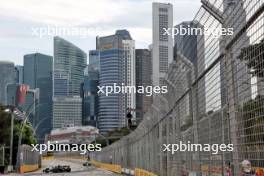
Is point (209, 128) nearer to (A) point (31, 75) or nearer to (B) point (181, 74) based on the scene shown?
(B) point (181, 74)

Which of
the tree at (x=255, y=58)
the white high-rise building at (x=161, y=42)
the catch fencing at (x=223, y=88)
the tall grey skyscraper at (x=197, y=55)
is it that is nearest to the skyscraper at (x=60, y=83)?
the white high-rise building at (x=161, y=42)

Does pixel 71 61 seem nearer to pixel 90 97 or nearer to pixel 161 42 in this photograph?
pixel 90 97

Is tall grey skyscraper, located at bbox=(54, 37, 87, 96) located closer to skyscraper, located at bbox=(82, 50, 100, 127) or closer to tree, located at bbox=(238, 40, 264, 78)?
skyscraper, located at bbox=(82, 50, 100, 127)

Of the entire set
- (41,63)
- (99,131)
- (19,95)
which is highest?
(41,63)

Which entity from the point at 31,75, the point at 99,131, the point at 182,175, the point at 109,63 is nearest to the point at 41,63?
the point at 31,75

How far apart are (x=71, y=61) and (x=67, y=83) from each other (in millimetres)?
14120

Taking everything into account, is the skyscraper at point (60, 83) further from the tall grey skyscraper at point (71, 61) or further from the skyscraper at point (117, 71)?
the skyscraper at point (117, 71)

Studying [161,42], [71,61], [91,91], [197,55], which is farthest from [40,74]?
[197,55]

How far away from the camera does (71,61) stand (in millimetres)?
139125

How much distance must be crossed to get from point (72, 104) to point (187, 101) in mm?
113134

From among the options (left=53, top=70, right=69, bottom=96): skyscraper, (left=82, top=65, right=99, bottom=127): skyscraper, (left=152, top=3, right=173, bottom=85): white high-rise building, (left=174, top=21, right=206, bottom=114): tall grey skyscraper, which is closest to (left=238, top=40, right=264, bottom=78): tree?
(left=174, top=21, right=206, bottom=114): tall grey skyscraper

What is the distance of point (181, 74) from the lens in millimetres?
9734

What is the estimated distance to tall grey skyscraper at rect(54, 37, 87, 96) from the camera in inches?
5034

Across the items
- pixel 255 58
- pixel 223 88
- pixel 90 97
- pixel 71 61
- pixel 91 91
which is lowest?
pixel 223 88
